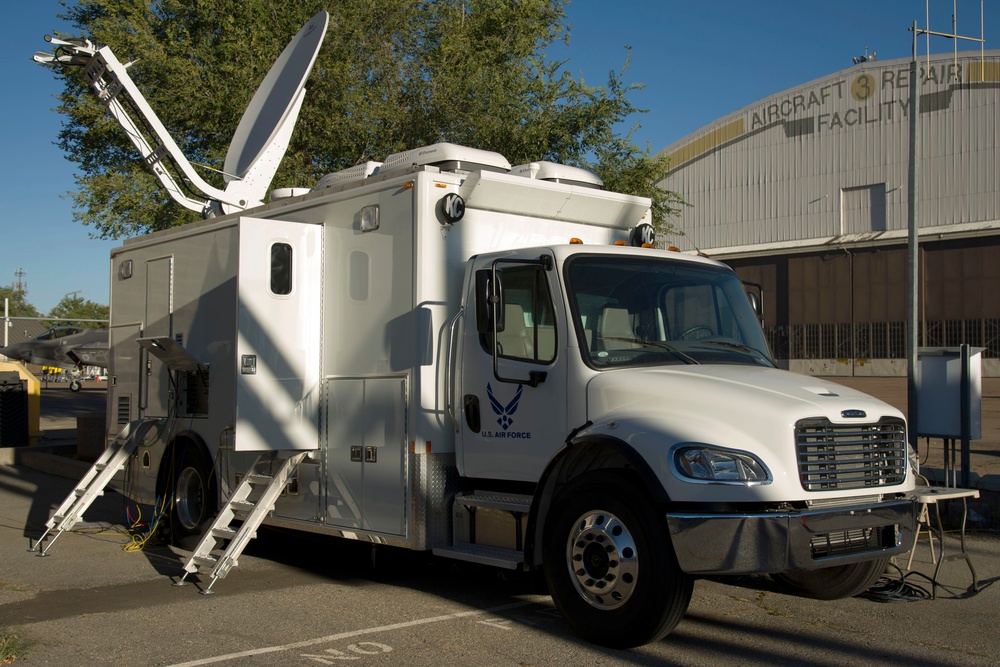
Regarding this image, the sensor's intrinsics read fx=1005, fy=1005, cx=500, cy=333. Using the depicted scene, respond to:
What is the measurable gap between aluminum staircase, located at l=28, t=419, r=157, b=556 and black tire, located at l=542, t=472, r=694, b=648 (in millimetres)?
5572

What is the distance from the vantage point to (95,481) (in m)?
10.2

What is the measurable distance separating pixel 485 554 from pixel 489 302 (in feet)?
5.81

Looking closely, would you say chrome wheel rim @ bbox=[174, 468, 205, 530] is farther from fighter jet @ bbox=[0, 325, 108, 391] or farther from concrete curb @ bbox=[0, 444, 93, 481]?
fighter jet @ bbox=[0, 325, 108, 391]

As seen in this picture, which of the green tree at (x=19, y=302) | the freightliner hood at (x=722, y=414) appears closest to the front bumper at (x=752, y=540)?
the freightliner hood at (x=722, y=414)

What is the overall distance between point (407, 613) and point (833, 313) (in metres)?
46.1

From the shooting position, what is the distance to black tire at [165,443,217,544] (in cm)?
977

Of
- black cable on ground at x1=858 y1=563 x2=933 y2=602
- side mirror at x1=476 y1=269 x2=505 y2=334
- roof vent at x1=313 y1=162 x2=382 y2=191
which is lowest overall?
black cable on ground at x1=858 y1=563 x2=933 y2=602

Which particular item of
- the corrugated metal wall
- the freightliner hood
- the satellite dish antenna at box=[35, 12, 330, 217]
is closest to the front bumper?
the freightliner hood

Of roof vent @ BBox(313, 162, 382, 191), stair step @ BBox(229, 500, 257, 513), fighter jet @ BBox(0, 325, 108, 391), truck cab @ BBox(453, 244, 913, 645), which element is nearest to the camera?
truck cab @ BBox(453, 244, 913, 645)

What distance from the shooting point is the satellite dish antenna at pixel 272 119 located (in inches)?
450

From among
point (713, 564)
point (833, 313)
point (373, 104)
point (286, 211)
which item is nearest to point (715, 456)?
point (713, 564)

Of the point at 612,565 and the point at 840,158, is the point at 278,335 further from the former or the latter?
the point at 840,158

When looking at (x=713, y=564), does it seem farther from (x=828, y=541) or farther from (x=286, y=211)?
(x=286, y=211)

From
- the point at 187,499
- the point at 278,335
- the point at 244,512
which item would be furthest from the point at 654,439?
the point at 187,499
